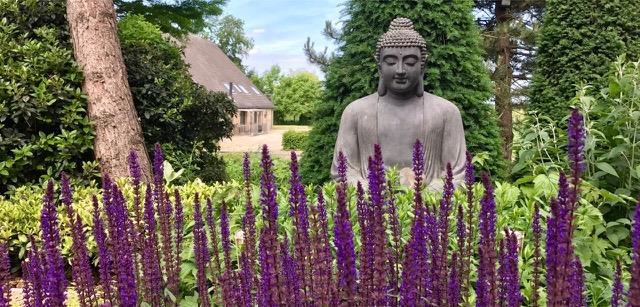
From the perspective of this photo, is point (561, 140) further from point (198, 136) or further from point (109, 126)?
point (198, 136)

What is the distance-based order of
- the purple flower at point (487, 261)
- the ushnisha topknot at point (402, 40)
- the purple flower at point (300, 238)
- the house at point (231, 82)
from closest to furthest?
the purple flower at point (487, 261) → the purple flower at point (300, 238) → the ushnisha topknot at point (402, 40) → the house at point (231, 82)

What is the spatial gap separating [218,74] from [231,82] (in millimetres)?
3625

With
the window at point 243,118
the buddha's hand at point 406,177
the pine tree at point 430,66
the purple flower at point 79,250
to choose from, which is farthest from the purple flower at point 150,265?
the window at point 243,118

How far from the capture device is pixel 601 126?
4.55m

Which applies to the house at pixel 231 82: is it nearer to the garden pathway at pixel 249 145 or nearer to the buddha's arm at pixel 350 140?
the garden pathway at pixel 249 145

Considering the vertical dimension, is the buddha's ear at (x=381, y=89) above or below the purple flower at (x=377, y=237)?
above

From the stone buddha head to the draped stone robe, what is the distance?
253 millimetres

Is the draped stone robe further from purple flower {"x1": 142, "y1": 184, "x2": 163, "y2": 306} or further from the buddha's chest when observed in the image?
purple flower {"x1": 142, "y1": 184, "x2": 163, "y2": 306}

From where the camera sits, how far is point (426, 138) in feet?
15.3

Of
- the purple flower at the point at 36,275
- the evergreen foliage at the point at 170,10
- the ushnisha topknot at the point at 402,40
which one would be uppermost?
the evergreen foliage at the point at 170,10

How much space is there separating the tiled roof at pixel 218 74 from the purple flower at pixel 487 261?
33.6m

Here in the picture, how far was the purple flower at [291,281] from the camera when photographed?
1.65 meters

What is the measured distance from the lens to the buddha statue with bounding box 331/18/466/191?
456cm

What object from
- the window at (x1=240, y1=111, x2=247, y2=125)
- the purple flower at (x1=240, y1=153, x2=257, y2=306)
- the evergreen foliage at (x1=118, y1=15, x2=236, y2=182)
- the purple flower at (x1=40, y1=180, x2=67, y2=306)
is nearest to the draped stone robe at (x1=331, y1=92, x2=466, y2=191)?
the purple flower at (x1=240, y1=153, x2=257, y2=306)
